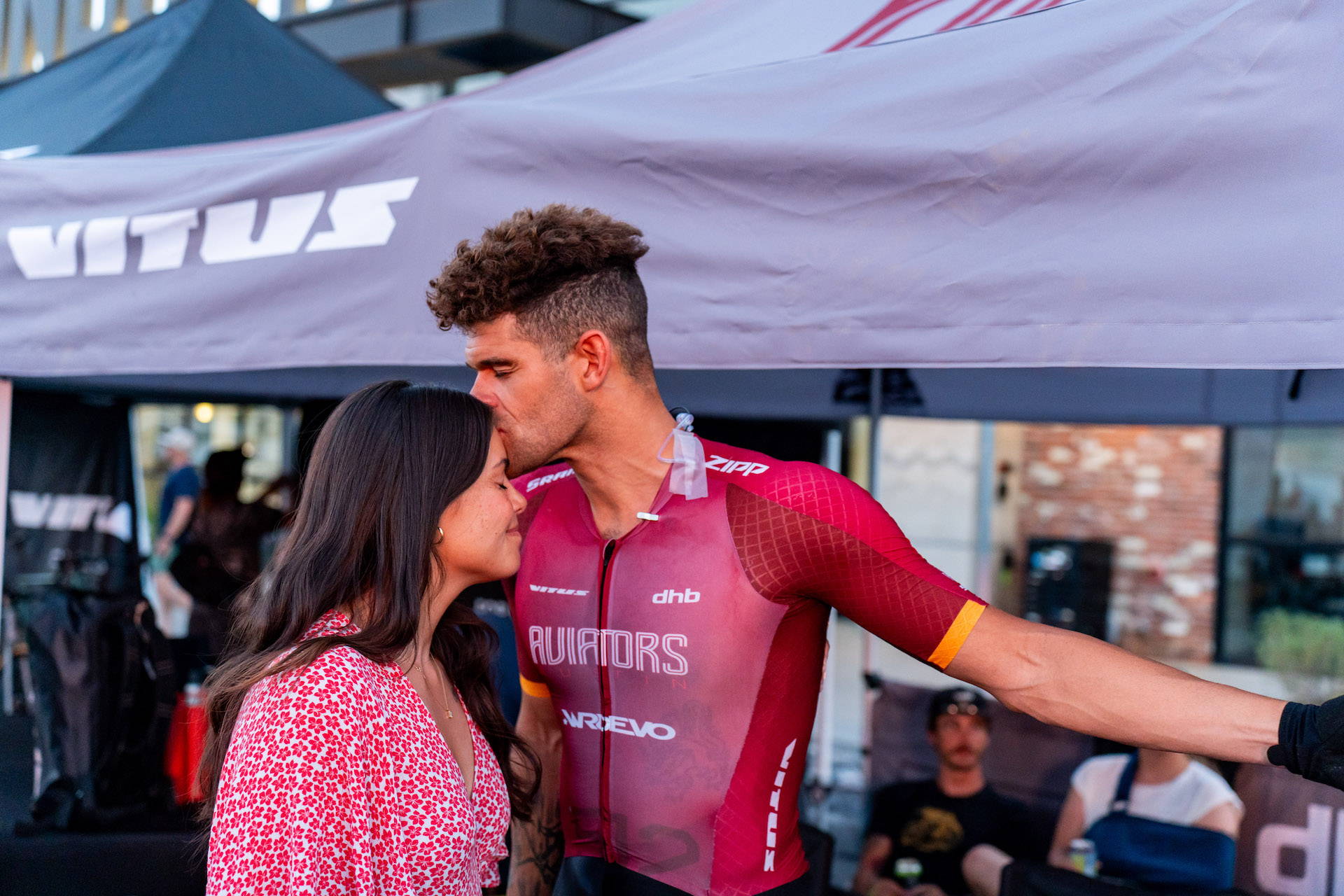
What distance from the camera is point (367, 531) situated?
5.37ft

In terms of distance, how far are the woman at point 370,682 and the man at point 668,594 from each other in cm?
19

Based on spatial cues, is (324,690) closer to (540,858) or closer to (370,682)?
(370,682)

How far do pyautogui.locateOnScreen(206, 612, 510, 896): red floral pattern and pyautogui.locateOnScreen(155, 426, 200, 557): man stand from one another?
5.84 meters

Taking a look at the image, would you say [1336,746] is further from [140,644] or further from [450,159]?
[140,644]

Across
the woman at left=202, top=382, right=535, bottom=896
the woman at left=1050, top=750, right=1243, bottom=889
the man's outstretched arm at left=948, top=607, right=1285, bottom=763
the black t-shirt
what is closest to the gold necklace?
the woman at left=202, top=382, right=535, bottom=896

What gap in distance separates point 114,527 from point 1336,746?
5684mm

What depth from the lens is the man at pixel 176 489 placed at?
7.19 meters

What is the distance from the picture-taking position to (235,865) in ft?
4.54

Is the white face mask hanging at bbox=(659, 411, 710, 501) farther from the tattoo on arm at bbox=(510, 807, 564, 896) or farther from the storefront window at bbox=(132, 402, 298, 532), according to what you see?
the storefront window at bbox=(132, 402, 298, 532)

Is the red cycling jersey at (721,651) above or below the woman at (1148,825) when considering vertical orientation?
above

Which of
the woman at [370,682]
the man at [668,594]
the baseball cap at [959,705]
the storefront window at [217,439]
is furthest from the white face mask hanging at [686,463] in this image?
the storefront window at [217,439]

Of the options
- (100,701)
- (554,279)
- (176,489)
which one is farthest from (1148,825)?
(176,489)

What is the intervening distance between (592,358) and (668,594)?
1.36ft

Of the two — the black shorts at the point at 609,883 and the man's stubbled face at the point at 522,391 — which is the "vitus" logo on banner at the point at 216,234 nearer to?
the man's stubbled face at the point at 522,391
